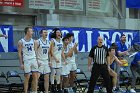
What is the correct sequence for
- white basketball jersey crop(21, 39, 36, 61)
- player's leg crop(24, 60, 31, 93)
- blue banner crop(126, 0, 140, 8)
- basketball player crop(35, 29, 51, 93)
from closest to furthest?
1. player's leg crop(24, 60, 31, 93)
2. white basketball jersey crop(21, 39, 36, 61)
3. basketball player crop(35, 29, 51, 93)
4. blue banner crop(126, 0, 140, 8)

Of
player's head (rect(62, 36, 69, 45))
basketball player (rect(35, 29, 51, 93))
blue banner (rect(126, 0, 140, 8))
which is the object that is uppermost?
blue banner (rect(126, 0, 140, 8))

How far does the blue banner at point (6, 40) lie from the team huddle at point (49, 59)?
1.88 metres

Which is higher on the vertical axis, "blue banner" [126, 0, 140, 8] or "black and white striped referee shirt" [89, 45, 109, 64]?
"blue banner" [126, 0, 140, 8]

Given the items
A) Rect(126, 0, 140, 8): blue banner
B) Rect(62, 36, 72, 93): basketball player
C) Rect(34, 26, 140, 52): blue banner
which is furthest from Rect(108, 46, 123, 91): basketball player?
Rect(126, 0, 140, 8): blue banner

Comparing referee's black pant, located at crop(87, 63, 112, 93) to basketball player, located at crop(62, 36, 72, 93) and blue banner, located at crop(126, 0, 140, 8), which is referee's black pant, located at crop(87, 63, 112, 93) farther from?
blue banner, located at crop(126, 0, 140, 8)

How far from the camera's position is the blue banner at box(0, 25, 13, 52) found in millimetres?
14133

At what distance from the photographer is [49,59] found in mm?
12688

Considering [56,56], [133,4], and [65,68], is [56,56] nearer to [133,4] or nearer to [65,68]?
[65,68]

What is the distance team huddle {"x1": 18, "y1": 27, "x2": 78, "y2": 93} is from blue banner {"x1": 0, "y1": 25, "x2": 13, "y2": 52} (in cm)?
188

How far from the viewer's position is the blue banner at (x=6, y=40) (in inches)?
556

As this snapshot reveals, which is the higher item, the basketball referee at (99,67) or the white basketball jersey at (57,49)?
the white basketball jersey at (57,49)

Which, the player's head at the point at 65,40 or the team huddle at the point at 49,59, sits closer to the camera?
A: the team huddle at the point at 49,59

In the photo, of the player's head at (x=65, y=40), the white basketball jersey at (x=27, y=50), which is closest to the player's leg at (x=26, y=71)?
the white basketball jersey at (x=27, y=50)

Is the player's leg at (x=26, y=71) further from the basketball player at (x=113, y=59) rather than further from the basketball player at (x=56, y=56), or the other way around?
the basketball player at (x=113, y=59)
